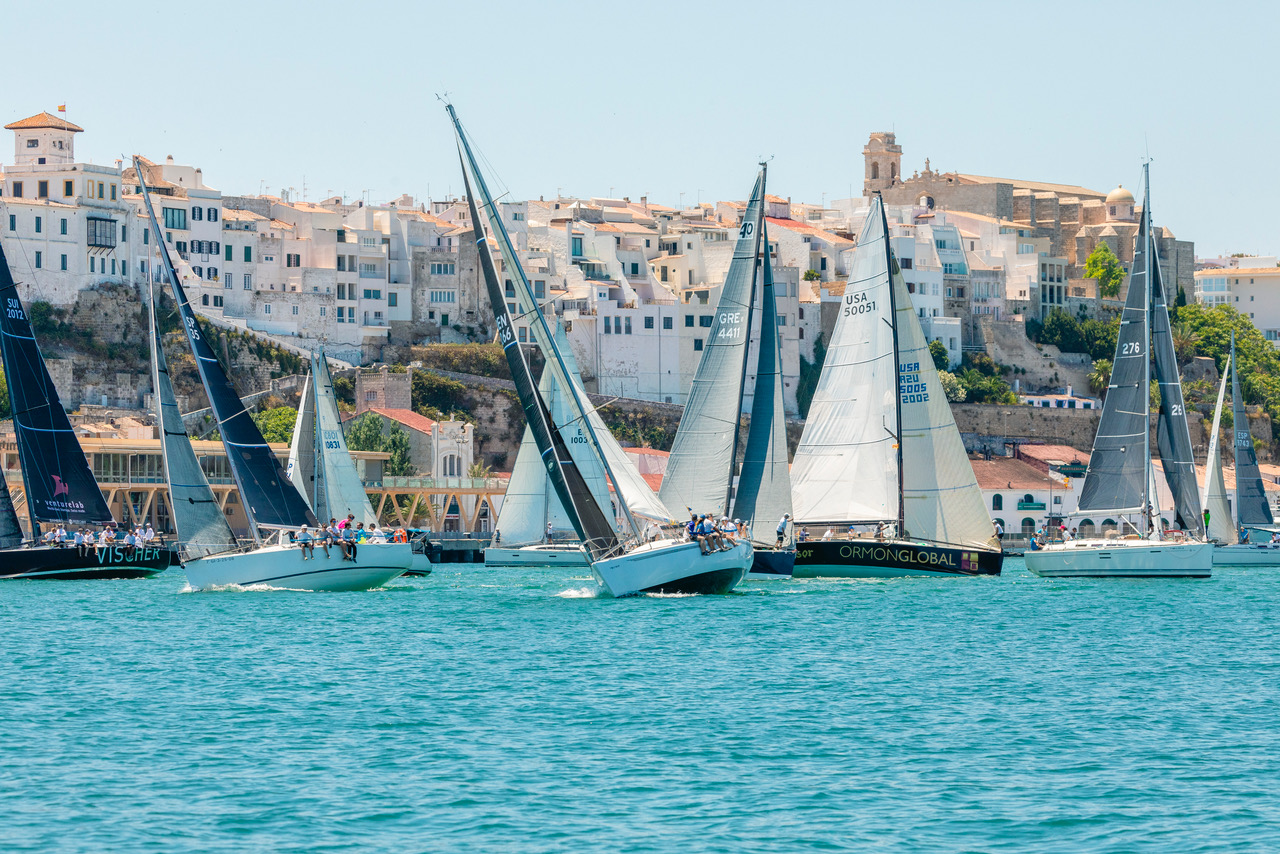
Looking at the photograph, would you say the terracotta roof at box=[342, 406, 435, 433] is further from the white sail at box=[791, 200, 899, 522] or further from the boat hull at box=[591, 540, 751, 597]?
the boat hull at box=[591, 540, 751, 597]

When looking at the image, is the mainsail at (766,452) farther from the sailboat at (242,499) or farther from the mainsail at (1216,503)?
the mainsail at (1216,503)

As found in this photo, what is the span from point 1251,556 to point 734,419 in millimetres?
31969

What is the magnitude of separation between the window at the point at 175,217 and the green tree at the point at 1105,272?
62111 mm

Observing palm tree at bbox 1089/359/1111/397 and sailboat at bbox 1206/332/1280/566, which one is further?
palm tree at bbox 1089/359/1111/397

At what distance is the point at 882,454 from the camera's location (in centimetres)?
5025

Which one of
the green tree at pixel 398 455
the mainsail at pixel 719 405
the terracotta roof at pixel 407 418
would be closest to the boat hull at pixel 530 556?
the green tree at pixel 398 455

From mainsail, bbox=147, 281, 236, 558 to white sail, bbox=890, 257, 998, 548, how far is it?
54.2ft

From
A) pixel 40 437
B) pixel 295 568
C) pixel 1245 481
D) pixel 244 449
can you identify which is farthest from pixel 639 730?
pixel 1245 481

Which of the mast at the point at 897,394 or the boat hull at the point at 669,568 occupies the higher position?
the mast at the point at 897,394

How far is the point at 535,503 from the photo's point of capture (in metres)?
68.0

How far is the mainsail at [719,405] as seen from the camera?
4566 cm

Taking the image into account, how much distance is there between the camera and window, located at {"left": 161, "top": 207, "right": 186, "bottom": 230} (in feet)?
329

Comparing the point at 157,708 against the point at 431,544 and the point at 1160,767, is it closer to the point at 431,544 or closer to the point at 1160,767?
the point at 1160,767

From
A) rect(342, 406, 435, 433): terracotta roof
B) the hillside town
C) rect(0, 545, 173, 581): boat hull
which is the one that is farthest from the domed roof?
rect(0, 545, 173, 581): boat hull
